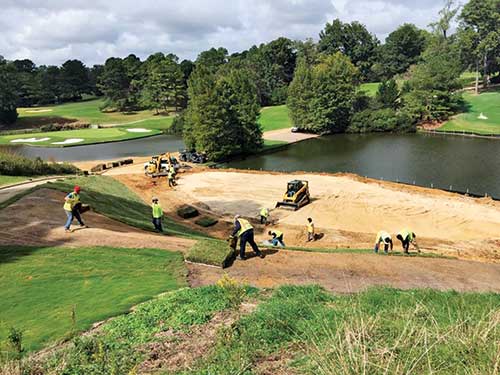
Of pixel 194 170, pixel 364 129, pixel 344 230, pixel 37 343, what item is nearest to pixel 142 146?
pixel 194 170

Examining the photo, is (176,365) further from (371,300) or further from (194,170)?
(194,170)

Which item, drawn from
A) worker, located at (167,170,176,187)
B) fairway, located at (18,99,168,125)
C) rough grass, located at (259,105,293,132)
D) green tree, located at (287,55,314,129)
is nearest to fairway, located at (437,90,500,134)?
green tree, located at (287,55,314,129)

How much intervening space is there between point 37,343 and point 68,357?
162 centimetres

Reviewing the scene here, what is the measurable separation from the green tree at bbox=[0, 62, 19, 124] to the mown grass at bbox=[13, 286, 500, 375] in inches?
3925

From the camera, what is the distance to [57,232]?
678 inches

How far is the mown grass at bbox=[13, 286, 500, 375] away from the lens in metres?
5.57

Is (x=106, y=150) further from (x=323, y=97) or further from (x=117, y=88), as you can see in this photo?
(x=117, y=88)

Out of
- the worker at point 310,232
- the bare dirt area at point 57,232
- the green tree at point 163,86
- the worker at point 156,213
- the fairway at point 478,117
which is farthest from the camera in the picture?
the green tree at point 163,86

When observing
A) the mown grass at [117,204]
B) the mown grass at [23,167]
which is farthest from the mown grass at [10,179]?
the mown grass at [117,204]

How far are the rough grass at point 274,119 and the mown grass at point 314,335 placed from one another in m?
67.9

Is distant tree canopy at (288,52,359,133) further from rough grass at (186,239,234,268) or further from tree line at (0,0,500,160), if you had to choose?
rough grass at (186,239,234,268)

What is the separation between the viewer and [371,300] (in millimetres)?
9953

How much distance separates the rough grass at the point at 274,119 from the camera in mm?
80562

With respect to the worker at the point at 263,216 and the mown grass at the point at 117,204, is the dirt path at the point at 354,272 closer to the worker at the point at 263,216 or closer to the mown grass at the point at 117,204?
the mown grass at the point at 117,204
